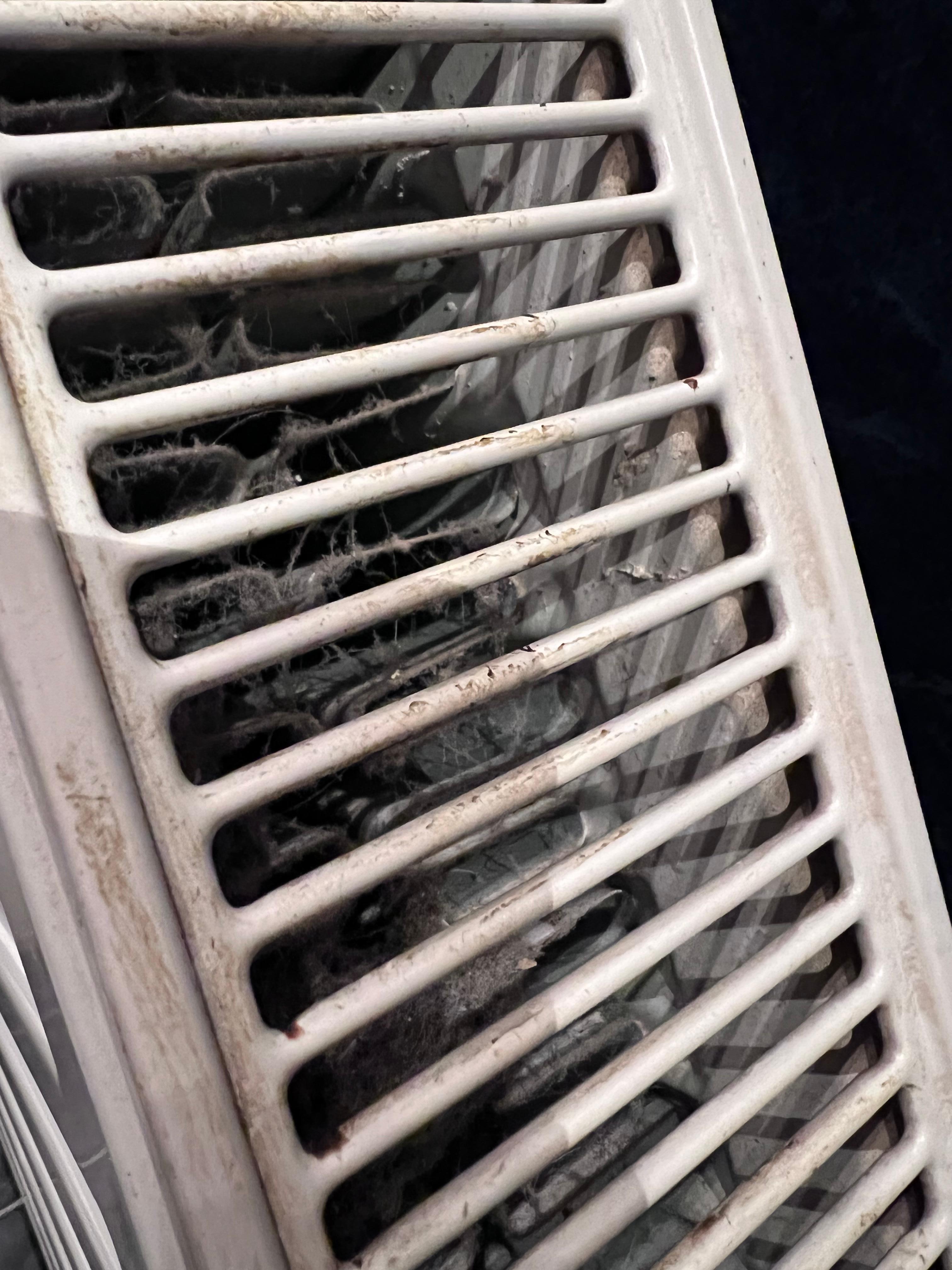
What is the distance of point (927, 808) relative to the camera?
894 mm

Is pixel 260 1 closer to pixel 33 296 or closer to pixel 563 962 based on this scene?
pixel 33 296

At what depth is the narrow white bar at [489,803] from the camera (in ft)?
1.44

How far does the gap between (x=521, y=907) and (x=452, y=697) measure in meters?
0.11

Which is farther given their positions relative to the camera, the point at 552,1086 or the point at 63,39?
the point at 552,1086

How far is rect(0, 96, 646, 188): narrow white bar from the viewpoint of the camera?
42 centimetres

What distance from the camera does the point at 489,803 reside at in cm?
49

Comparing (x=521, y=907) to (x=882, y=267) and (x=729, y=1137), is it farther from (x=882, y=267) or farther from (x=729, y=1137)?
(x=882, y=267)

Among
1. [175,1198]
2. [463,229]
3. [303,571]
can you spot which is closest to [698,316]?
[463,229]

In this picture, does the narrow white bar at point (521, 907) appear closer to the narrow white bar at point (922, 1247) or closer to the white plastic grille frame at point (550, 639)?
the white plastic grille frame at point (550, 639)

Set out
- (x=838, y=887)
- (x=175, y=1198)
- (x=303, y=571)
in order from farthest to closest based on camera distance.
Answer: (x=838, y=887) < (x=303, y=571) < (x=175, y=1198)

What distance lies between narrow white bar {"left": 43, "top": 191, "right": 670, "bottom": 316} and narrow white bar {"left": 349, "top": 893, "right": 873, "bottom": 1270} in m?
0.45

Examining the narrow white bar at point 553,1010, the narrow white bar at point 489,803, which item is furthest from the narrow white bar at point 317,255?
the narrow white bar at point 553,1010

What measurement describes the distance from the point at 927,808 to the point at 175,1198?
29.4 inches

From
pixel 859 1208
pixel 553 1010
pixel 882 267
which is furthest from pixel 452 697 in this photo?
pixel 882 267
